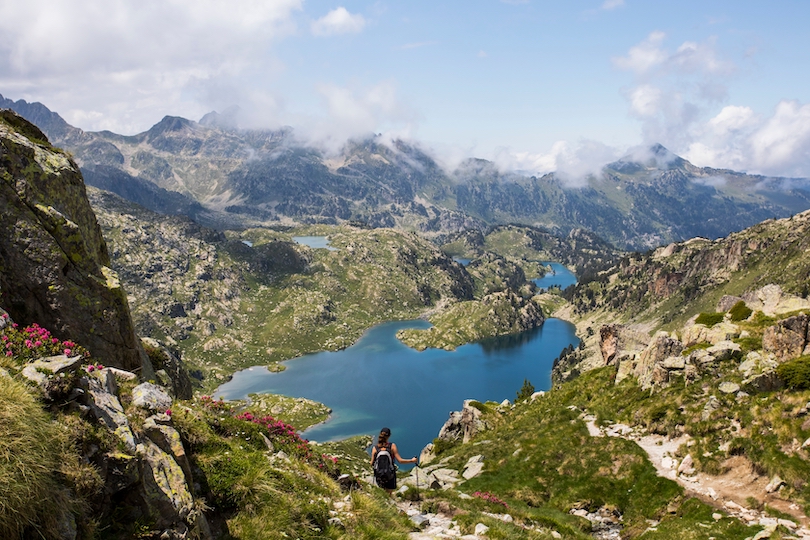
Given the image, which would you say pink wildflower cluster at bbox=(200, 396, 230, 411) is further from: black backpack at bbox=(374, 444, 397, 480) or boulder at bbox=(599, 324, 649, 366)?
boulder at bbox=(599, 324, 649, 366)

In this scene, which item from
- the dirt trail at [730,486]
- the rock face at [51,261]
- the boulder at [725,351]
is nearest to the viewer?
the rock face at [51,261]

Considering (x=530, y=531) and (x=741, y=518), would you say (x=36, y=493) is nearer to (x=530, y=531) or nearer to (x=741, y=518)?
(x=530, y=531)

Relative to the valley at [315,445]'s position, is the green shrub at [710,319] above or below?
above

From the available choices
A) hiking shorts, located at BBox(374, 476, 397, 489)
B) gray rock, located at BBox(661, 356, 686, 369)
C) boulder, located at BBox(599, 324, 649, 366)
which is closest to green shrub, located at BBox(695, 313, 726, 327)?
gray rock, located at BBox(661, 356, 686, 369)

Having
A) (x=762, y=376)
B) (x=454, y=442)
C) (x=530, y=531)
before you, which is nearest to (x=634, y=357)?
(x=762, y=376)

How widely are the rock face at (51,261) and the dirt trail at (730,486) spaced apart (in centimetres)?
3357

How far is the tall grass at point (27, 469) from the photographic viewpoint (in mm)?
7465

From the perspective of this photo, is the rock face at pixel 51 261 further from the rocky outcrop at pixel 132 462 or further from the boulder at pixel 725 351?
the boulder at pixel 725 351

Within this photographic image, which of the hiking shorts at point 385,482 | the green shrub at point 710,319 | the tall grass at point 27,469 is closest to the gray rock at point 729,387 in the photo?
the green shrub at point 710,319

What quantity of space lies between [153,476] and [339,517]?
21.9ft

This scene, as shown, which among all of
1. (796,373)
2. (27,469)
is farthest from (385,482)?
(796,373)

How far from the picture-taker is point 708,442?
100 feet

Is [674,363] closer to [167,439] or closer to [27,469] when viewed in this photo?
[167,439]

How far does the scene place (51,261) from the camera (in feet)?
70.2
